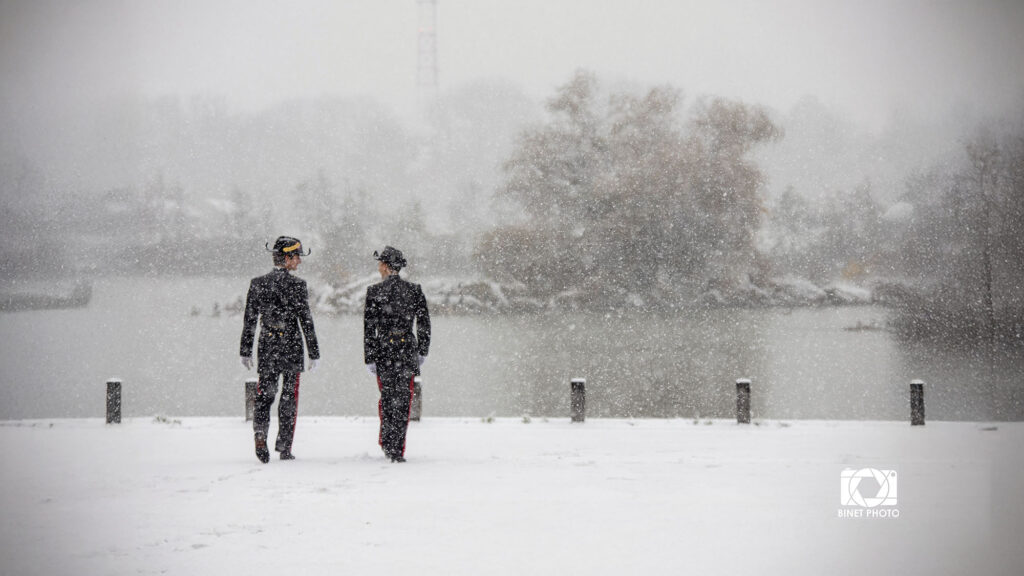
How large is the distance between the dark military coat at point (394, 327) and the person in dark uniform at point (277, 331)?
1.63 ft

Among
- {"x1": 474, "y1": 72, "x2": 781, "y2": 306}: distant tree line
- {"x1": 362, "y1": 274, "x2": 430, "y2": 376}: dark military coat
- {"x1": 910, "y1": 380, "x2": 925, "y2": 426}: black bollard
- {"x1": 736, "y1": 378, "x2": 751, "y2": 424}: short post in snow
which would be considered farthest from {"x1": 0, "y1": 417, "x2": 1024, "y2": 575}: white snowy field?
{"x1": 474, "y1": 72, "x2": 781, "y2": 306}: distant tree line

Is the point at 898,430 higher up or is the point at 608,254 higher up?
the point at 608,254

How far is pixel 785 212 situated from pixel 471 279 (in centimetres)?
2023

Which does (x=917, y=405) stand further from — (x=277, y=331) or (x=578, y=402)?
(x=277, y=331)

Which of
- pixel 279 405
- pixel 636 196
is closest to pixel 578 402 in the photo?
pixel 279 405

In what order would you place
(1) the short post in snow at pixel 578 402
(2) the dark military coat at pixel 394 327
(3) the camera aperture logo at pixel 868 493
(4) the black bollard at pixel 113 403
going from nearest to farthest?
(3) the camera aperture logo at pixel 868 493 < (2) the dark military coat at pixel 394 327 < (4) the black bollard at pixel 113 403 < (1) the short post in snow at pixel 578 402

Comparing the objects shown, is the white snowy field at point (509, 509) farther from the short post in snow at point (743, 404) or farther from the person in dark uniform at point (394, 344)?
the short post in snow at point (743, 404)

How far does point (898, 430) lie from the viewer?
9562 mm

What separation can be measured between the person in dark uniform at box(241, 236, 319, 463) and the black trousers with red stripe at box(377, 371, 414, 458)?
628 millimetres

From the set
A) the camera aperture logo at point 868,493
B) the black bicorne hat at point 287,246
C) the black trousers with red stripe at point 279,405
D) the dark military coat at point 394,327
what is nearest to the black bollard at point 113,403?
the black trousers with red stripe at point 279,405

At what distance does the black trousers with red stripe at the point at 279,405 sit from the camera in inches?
268

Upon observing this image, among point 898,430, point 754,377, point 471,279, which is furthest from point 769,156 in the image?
point 898,430

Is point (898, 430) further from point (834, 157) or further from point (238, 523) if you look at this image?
point (834, 157)

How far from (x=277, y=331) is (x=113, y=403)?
15.5ft
